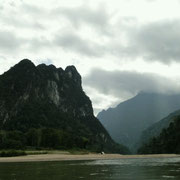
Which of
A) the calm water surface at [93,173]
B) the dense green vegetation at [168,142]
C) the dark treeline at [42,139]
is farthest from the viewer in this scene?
the dense green vegetation at [168,142]

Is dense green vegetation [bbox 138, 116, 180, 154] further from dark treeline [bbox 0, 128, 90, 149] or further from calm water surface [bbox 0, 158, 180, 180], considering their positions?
calm water surface [bbox 0, 158, 180, 180]

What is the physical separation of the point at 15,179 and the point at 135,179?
11.1 meters

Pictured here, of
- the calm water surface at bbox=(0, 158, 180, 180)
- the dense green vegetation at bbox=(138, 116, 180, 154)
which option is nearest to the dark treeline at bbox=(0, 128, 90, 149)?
the dense green vegetation at bbox=(138, 116, 180, 154)

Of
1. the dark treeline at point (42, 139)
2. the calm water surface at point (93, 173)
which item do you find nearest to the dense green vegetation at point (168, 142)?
the dark treeline at point (42, 139)

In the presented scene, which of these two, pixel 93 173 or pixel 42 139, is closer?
pixel 93 173

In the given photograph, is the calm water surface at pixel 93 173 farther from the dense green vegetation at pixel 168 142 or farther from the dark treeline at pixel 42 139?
the dense green vegetation at pixel 168 142

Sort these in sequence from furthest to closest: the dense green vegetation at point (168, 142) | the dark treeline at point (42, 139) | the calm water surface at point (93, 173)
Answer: the dense green vegetation at point (168, 142), the dark treeline at point (42, 139), the calm water surface at point (93, 173)

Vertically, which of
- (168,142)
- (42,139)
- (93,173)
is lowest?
(93,173)

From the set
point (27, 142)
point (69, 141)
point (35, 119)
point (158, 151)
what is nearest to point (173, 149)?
point (158, 151)

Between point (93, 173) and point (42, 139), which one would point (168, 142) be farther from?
point (93, 173)

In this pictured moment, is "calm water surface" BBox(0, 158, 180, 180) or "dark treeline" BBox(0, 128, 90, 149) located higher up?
"dark treeline" BBox(0, 128, 90, 149)

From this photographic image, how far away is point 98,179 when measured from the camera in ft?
95.0

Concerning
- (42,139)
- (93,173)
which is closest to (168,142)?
(42,139)

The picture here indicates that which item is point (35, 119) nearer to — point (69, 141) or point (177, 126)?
point (69, 141)
